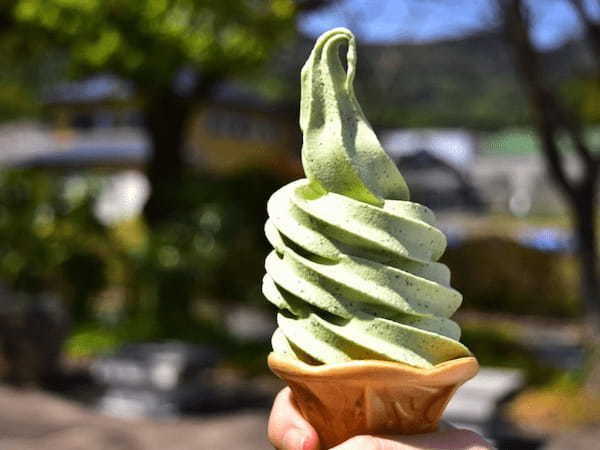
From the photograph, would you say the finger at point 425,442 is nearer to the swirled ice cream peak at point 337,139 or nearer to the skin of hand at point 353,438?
the skin of hand at point 353,438

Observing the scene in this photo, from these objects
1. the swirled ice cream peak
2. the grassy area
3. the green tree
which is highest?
the green tree

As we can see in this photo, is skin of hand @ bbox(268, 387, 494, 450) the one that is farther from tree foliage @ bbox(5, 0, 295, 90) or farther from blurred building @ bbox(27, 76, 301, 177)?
blurred building @ bbox(27, 76, 301, 177)

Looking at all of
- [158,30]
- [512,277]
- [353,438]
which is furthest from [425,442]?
[512,277]

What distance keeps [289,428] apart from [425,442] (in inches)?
15.8

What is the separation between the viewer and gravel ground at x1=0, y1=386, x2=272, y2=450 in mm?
6641

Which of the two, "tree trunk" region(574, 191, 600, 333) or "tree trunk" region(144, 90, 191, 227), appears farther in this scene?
"tree trunk" region(144, 90, 191, 227)

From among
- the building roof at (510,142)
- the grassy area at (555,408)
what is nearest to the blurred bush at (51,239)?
the grassy area at (555,408)

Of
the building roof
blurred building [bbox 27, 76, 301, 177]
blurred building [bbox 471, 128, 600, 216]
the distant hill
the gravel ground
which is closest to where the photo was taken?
the gravel ground

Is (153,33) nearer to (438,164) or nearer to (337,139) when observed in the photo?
(337,139)

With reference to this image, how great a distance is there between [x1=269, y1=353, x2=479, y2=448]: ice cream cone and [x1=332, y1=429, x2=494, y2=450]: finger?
5cm

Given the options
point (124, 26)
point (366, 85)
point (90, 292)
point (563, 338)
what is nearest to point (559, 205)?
point (366, 85)

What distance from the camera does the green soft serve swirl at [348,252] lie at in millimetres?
2213

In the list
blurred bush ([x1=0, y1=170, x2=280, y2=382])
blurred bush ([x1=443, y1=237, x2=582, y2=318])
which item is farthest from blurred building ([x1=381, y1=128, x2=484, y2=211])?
blurred bush ([x1=0, y1=170, x2=280, y2=382])

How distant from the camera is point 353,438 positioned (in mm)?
2066
